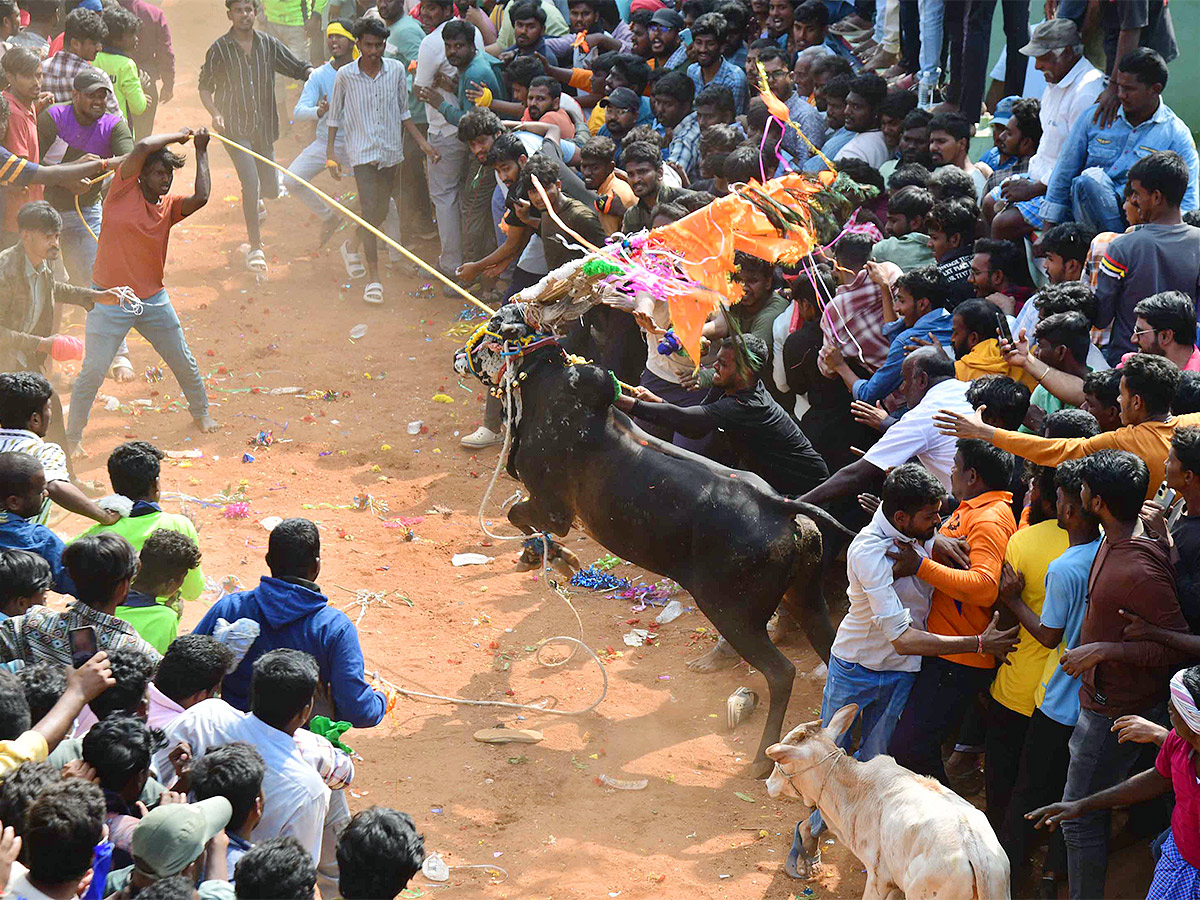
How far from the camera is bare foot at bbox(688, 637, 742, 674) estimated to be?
7.48m

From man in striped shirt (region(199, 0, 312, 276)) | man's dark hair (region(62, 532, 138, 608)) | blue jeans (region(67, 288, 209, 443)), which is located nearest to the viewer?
man's dark hair (region(62, 532, 138, 608))

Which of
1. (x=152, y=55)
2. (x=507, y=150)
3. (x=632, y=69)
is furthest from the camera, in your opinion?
(x=152, y=55)

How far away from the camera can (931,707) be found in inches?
218

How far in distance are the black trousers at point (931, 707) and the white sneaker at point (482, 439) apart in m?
5.57


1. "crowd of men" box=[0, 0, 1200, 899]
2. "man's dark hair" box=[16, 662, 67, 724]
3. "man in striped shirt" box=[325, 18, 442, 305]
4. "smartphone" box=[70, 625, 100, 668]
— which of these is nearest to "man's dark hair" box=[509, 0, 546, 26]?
"crowd of men" box=[0, 0, 1200, 899]

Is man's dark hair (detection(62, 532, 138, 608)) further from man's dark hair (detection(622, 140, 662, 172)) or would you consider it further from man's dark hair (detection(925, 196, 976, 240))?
man's dark hair (detection(622, 140, 662, 172))

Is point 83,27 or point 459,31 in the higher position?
point 83,27

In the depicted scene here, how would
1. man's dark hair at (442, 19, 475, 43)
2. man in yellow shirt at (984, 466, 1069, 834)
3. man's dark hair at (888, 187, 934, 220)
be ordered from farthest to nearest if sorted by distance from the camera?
man's dark hair at (442, 19, 475, 43)
man's dark hair at (888, 187, 934, 220)
man in yellow shirt at (984, 466, 1069, 834)

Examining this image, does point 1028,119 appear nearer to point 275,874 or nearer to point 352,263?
point 352,263

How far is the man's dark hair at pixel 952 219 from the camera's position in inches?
299

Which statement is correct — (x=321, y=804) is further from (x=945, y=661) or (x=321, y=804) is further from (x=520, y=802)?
(x=945, y=661)

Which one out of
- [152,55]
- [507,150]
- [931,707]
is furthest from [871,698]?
[152,55]

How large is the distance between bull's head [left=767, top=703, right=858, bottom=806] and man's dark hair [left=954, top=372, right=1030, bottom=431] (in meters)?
1.62

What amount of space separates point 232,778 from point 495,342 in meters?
3.90
